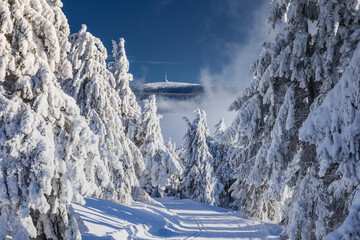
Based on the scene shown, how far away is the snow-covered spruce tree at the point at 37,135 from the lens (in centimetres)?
551

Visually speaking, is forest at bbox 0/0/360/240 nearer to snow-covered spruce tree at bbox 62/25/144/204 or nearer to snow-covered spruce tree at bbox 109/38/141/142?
snow-covered spruce tree at bbox 62/25/144/204

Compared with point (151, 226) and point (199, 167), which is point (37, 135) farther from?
point (199, 167)

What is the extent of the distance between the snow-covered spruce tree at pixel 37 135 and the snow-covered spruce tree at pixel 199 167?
2521cm

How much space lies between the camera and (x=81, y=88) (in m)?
15.8

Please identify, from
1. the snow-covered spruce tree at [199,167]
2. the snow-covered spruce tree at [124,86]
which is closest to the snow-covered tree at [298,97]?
the snow-covered spruce tree at [124,86]

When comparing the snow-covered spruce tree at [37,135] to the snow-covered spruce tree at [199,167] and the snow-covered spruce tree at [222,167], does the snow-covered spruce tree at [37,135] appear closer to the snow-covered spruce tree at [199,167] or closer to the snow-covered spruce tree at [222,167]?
the snow-covered spruce tree at [199,167]

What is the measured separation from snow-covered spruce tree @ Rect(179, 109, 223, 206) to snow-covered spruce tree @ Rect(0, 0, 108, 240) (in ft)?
82.7

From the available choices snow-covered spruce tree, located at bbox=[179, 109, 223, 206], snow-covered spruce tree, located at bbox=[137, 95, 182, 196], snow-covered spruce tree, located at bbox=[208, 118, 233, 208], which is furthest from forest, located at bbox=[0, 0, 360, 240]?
snow-covered spruce tree, located at bbox=[208, 118, 233, 208]

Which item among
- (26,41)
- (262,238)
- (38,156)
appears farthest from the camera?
→ (262,238)

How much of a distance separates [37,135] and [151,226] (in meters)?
9.14

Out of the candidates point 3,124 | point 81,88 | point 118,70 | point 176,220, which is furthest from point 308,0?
point 118,70

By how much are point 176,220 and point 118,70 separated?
545 inches

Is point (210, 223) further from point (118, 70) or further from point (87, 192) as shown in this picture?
point (118, 70)

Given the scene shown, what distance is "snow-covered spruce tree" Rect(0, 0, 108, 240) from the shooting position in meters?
5.51
